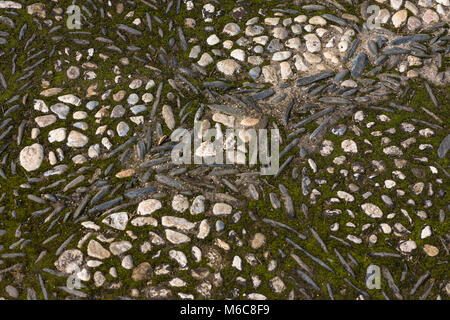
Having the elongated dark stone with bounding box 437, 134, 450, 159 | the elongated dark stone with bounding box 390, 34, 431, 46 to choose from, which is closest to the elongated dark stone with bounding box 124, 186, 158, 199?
the elongated dark stone with bounding box 437, 134, 450, 159

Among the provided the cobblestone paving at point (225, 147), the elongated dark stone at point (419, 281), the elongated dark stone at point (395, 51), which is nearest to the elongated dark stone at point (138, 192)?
the cobblestone paving at point (225, 147)

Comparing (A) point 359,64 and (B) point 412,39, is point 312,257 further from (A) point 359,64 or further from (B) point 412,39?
(B) point 412,39

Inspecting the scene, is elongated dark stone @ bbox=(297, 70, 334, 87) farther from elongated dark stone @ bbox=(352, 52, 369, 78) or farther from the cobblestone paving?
elongated dark stone @ bbox=(352, 52, 369, 78)

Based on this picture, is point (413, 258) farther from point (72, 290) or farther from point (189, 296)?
point (72, 290)

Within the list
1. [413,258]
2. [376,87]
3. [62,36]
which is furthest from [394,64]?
[62,36]

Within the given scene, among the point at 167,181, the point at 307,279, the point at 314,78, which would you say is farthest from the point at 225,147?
the point at 307,279

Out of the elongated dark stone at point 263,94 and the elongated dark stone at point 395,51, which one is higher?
the elongated dark stone at point 395,51

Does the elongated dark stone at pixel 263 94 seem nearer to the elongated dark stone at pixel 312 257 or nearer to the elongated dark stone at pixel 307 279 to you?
the elongated dark stone at pixel 312 257

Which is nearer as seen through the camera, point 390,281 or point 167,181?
point 390,281
